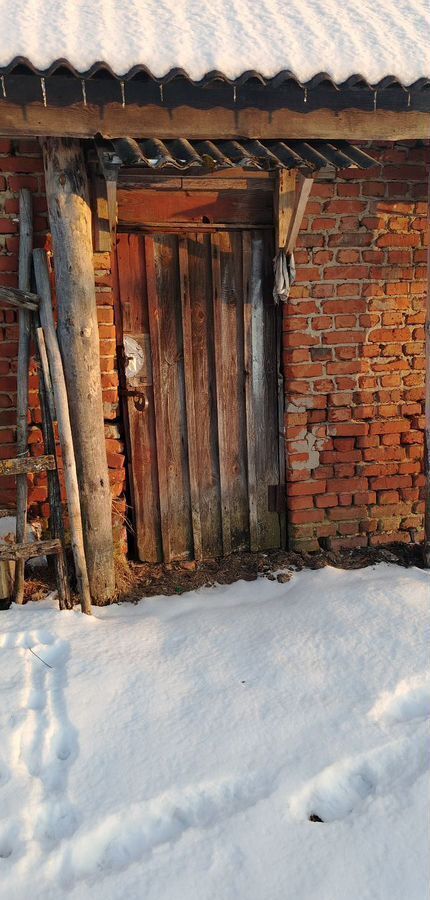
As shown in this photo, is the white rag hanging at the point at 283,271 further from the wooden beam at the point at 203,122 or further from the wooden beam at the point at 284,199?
the wooden beam at the point at 203,122

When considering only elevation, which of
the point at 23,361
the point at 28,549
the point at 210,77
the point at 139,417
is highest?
the point at 210,77

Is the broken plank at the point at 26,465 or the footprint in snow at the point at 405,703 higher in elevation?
the broken plank at the point at 26,465

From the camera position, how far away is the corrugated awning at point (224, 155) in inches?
98.2

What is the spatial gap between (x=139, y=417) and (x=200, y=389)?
15.8 inches

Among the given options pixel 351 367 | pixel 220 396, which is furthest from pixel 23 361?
pixel 351 367

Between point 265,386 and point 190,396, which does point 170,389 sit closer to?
point 190,396

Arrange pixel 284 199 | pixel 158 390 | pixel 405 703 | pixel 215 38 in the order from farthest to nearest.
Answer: pixel 158 390, pixel 284 199, pixel 215 38, pixel 405 703

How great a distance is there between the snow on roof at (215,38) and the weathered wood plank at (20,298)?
906 millimetres

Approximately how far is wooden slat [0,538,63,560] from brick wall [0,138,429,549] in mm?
367

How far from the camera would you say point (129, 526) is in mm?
3559

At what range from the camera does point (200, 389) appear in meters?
3.54

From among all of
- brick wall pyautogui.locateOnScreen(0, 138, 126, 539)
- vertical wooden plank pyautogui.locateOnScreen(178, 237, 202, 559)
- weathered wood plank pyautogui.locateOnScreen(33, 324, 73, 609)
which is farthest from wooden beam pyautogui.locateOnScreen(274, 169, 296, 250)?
weathered wood plank pyautogui.locateOnScreen(33, 324, 73, 609)

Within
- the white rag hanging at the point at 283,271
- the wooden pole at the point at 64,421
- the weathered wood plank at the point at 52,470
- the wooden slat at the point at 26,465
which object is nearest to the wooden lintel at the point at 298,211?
the white rag hanging at the point at 283,271

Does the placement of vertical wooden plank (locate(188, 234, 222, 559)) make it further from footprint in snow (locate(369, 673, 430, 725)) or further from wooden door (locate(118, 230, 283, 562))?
footprint in snow (locate(369, 673, 430, 725))
